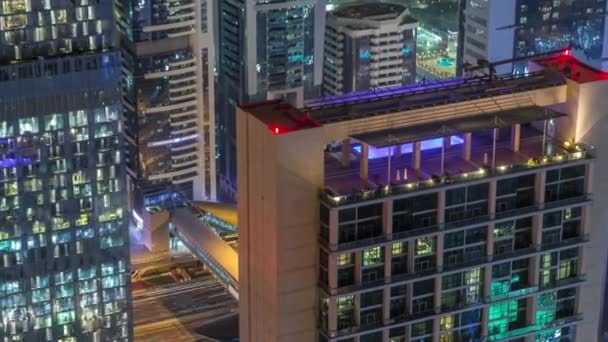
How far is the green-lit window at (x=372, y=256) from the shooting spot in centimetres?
4281

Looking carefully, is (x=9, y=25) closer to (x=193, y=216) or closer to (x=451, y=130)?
(x=451, y=130)

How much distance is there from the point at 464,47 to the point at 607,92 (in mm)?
73125

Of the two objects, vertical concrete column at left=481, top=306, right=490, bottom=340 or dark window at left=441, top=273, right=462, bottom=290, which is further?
vertical concrete column at left=481, top=306, right=490, bottom=340

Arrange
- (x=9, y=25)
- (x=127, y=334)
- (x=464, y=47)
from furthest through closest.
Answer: (x=464, y=47) < (x=127, y=334) < (x=9, y=25)

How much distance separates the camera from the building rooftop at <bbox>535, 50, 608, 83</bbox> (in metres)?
45.2

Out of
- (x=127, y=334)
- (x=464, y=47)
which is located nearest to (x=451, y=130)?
(x=127, y=334)

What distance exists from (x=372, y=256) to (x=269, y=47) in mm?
70324

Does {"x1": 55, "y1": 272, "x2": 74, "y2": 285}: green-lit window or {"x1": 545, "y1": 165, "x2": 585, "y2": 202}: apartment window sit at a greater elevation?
{"x1": 545, "y1": 165, "x2": 585, "y2": 202}: apartment window

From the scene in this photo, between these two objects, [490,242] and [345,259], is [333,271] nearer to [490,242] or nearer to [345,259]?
[345,259]

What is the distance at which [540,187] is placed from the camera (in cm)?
4475

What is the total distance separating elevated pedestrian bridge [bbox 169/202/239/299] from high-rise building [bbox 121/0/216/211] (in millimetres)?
3145

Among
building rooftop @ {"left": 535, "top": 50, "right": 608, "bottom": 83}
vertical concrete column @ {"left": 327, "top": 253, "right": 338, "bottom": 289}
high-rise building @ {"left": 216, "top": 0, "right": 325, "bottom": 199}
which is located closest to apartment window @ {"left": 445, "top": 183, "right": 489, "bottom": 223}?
vertical concrete column @ {"left": 327, "top": 253, "right": 338, "bottom": 289}

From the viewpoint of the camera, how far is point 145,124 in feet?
369

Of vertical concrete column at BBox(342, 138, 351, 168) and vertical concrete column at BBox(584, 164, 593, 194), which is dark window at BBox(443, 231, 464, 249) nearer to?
vertical concrete column at BBox(342, 138, 351, 168)
